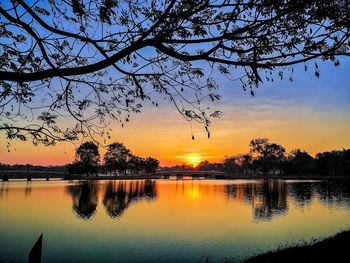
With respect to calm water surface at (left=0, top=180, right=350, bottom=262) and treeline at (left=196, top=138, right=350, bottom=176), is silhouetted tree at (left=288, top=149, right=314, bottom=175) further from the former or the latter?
calm water surface at (left=0, top=180, right=350, bottom=262)

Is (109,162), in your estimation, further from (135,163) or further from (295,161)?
(295,161)

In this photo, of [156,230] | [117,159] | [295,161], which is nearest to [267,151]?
[295,161]

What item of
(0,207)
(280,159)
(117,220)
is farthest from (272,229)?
(280,159)

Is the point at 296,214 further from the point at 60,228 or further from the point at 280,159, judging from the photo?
the point at 280,159

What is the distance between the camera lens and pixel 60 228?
3008cm

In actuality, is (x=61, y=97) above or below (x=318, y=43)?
below

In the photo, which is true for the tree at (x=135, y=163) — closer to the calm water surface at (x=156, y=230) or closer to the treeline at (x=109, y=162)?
the treeline at (x=109, y=162)

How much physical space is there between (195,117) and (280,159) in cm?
19626

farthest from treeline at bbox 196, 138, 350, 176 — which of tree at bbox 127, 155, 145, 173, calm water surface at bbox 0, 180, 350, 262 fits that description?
calm water surface at bbox 0, 180, 350, 262

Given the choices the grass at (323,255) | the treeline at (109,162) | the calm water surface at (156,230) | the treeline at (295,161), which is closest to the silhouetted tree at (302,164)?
the treeline at (295,161)

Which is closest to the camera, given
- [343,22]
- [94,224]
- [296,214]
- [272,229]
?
[343,22]

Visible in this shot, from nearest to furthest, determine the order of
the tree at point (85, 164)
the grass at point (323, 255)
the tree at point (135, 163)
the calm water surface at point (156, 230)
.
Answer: the grass at point (323, 255)
the calm water surface at point (156, 230)
the tree at point (85, 164)
the tree at point (135, 163)

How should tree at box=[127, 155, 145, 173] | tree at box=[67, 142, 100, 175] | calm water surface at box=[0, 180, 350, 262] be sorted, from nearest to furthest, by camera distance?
calm water surface at box=[0, 180, 350, 262], tree at box=[67, 142, 100, 175], tree at box=[127, 155, 145, 173]

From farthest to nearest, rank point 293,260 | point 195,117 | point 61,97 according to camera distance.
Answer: point 293,260 < point 61,97 < point 195,117
